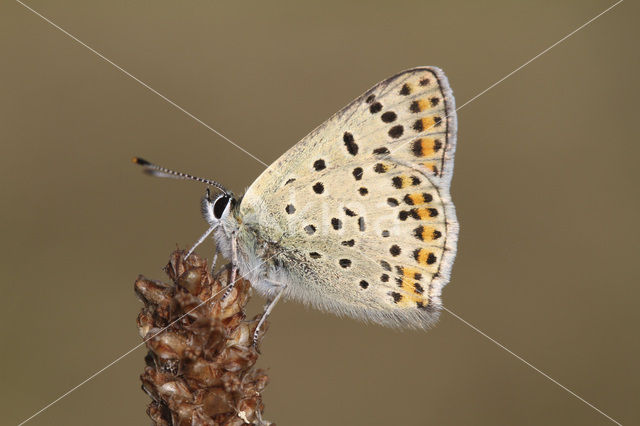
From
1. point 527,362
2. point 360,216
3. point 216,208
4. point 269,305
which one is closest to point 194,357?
point 269,305

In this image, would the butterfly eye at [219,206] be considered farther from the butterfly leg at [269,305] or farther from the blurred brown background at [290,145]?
the blurred brown background at [290,145]

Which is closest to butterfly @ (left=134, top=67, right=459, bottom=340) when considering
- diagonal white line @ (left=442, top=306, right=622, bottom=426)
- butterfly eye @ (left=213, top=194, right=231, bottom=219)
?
butterfly eye @ (left=213, top=194, right=231, bottom=219)

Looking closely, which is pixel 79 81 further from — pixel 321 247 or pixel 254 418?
pixel 254 418

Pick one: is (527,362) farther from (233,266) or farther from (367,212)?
(233,266)

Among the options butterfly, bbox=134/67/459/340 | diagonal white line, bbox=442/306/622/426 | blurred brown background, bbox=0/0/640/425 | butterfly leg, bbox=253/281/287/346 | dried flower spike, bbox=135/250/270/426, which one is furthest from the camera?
blurred brown background, bbox=0/0/640/425

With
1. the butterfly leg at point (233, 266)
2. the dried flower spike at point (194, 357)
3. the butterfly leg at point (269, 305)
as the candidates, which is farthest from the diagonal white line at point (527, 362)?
the dried flower spike at point (194, 357)

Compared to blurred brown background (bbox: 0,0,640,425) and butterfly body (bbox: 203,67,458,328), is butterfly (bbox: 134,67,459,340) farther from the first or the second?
blurred brown background (bbox: 0,0,640,425)

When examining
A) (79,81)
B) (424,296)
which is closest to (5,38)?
(79,81)
